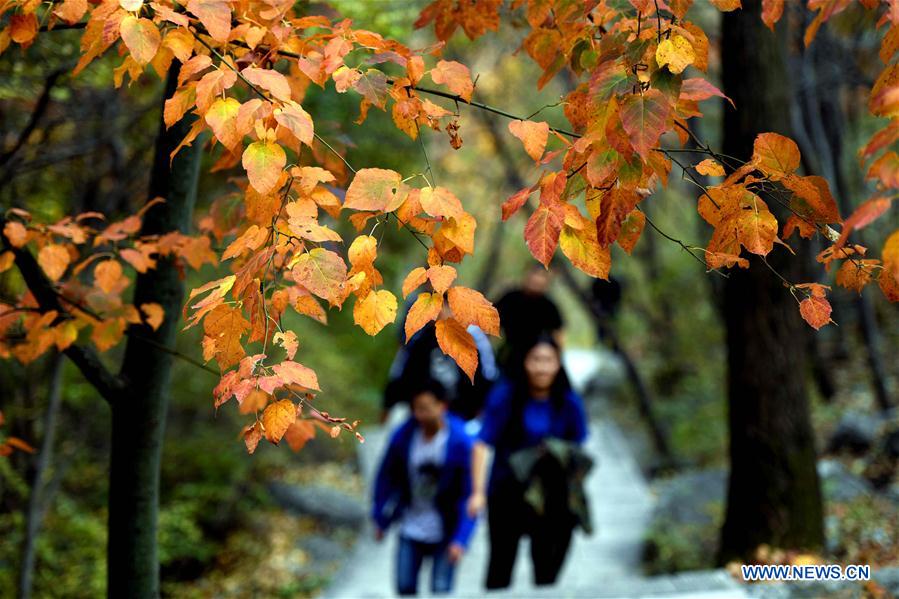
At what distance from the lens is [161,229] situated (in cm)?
297

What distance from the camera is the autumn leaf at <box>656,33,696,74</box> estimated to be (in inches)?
67.7

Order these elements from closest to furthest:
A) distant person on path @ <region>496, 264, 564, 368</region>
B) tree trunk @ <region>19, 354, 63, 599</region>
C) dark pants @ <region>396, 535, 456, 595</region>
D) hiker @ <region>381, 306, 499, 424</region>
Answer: tree trunk @ <region>19, 354, 63, 599</region> → dark pants @ <region>396, 535, 456, 595</region> → hiker @ <region>381, 306, 499, 424</region> → distant person on path @ <region>496, 264, 564, 368</region>

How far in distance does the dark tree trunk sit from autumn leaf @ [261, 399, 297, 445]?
12.4 ft

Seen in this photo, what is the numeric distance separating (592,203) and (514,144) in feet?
46.1

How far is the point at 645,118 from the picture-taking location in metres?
1.65

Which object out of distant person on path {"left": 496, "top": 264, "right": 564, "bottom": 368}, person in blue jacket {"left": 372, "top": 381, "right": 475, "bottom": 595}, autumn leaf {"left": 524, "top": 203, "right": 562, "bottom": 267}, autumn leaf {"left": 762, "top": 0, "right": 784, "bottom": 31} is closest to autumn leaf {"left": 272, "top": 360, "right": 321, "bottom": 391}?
autumn leaf {"left": 524, "top": 203, "right": 562, "bottom": 267}

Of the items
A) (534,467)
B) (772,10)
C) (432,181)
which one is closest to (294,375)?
(432,181)

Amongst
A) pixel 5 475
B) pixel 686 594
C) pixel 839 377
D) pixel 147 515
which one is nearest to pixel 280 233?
pixel 147 515

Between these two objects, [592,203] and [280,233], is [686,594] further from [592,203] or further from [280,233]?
[280,233]

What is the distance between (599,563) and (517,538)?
2.56 metres

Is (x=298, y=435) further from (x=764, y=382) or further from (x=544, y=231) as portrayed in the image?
(x=764, y=382)

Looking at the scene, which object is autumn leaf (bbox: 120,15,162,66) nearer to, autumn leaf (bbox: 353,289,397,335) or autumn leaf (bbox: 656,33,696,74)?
autumn leaf (bbox: 353,289,397,335)

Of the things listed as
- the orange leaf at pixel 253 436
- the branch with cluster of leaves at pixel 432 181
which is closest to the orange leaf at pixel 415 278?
the branch with cluster of leaves at pixel 432 181

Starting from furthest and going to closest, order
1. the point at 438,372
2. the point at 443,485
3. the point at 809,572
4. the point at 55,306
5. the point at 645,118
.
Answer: the point at 438,372 → the point at 443,485 → the point at 809,572 → the point at 55,306 → the point at 645,118
